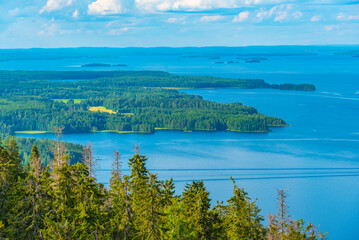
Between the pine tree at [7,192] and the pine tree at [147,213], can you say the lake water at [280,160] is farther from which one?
the pine tree at [7,192]

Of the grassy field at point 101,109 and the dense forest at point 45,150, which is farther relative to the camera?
the grassy field at point 101,109

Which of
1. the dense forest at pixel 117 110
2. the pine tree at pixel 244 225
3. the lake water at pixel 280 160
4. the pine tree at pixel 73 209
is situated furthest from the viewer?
the dense forest at pixel 117 110

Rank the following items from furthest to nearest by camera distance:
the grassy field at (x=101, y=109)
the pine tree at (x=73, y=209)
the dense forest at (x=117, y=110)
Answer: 1. the grassy field at (x=101, y=109)
2. the dense forest at (x=117, y=110)
3. the pine tree at (x=73, y=209)

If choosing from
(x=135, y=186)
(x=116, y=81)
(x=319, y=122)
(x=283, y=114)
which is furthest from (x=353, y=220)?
(x=116, y=81)

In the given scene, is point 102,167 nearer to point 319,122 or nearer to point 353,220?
point 353,220

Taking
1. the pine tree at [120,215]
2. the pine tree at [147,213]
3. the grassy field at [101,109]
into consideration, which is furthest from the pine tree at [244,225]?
the grassy field at [101,109]

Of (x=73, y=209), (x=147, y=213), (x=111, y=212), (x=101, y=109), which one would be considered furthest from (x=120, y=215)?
(x=101, y=109)

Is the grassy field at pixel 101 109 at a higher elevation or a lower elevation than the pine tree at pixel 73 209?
higher

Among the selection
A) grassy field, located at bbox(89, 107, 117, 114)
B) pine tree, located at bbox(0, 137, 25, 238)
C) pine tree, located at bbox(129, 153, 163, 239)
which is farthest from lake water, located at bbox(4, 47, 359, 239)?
pine tree, located at bbox(0, 137, 25, 238)

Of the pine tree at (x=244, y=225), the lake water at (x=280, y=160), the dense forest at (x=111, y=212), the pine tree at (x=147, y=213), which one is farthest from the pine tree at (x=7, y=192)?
the lake water at (x=280, y=160)

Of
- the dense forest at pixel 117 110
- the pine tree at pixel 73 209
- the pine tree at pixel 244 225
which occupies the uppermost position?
the dense forest at pixel 117 110
